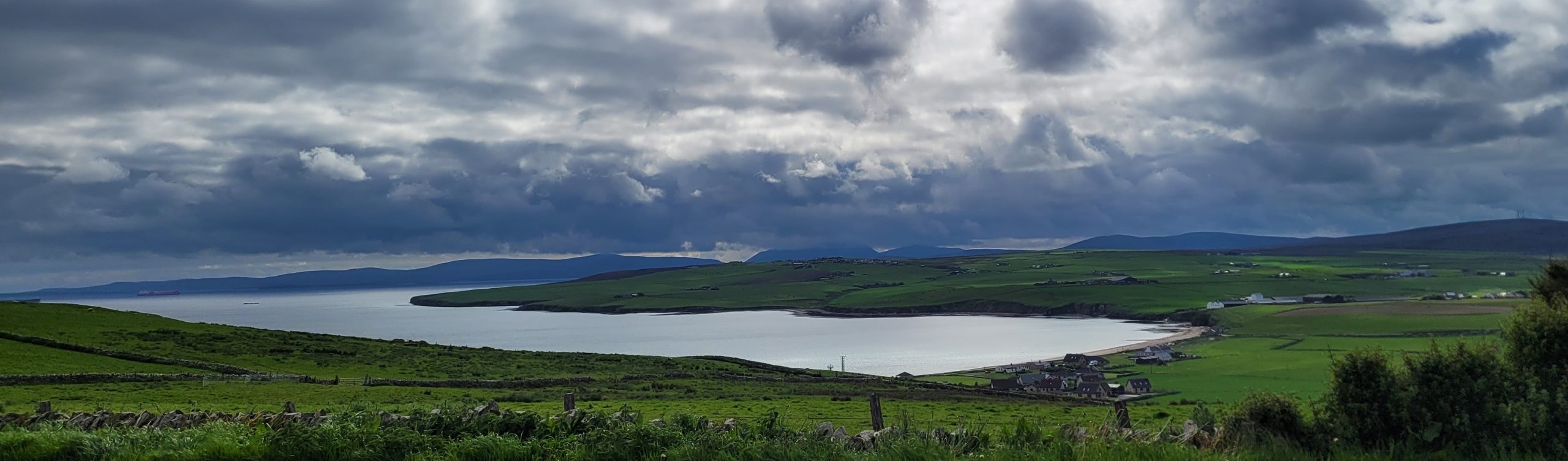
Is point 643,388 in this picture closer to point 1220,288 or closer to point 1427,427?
point 1427,427

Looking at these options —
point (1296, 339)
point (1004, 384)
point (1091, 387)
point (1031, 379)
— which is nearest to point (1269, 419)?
point (1004, 384)

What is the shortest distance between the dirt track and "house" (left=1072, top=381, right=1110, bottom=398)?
7305cm

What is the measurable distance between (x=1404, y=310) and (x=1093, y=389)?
279ft

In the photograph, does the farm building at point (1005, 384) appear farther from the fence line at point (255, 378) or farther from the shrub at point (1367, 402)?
the shrub at point (1367, 402)

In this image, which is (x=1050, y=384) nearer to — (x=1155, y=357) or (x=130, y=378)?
(x=1155, y=357)

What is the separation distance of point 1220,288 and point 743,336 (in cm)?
10428

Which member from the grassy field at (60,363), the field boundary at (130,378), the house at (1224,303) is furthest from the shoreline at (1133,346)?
the grassy field at (60,363)

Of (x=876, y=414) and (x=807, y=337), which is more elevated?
(x=876, y=414)

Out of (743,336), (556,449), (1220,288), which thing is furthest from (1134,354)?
(1220,288)

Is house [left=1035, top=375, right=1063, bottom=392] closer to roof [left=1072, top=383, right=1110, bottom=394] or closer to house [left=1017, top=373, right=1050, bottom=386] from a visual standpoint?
house [left=1017, top=373, right=1050, bottom=386]

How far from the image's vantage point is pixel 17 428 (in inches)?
558

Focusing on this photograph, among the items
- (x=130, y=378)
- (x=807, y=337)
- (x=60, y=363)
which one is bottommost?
(x=807, y=337)

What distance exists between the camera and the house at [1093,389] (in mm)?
59000

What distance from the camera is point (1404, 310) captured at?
121438mm
